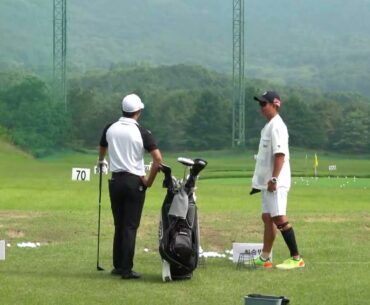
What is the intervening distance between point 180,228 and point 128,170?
2.47ft

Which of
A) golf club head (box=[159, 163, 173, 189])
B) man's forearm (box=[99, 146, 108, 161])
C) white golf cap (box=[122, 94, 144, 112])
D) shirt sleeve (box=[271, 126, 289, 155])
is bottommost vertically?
golf club head (box=[159, 163, 173, 189])

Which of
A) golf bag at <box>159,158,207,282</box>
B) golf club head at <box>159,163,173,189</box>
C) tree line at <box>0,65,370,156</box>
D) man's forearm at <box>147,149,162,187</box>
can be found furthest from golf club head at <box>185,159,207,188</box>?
tree line at <box>0,65,370,156</box>

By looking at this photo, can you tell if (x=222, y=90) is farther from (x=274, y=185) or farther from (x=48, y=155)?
(x=274, y=185)

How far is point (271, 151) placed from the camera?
9.03 m

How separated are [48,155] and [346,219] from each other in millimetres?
63076

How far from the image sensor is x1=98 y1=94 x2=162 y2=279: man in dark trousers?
28.0ft

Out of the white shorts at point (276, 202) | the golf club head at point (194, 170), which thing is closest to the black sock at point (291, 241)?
the white shorts at point (276, 202)

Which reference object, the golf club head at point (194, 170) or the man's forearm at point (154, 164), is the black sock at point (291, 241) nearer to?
the golf club head at point (194, 170)

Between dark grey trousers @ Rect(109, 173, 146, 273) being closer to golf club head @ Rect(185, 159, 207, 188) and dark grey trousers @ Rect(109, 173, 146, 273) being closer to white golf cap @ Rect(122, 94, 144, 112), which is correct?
golf club head @ Rect(185, 159, 207, 188)

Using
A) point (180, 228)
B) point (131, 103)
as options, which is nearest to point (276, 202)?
point (180, 228)

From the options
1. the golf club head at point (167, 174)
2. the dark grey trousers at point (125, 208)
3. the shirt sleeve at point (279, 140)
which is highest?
the shirt sleeve at point (279, 140)

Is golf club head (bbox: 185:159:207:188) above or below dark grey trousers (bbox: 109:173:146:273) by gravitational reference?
above

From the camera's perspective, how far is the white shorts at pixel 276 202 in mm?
8992

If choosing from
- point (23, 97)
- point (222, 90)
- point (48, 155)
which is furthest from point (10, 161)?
point (222, 90)
